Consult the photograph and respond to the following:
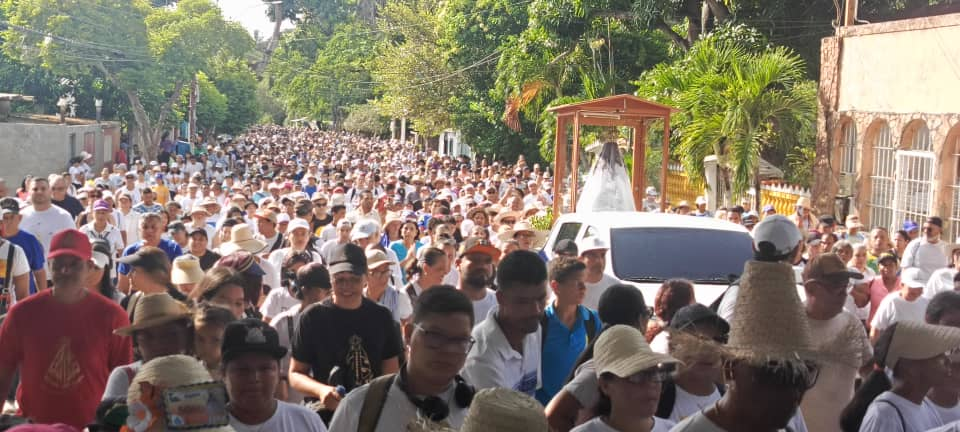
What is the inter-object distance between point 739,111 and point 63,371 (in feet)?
49.4

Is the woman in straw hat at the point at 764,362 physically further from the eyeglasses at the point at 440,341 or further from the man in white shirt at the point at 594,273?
the man in white shirt at the point at 594,273

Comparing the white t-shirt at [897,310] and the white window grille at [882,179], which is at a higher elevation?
the white window grille at [882,179]

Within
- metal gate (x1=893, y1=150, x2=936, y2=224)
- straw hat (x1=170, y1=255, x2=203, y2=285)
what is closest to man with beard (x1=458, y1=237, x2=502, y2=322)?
straw hat (x1=170, y1=255, x2=203, y2=285)

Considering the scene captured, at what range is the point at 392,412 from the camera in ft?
13.1

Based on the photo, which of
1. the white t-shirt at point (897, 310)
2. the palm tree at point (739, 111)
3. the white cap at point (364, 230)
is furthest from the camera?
the palm tree at point (739, 111)

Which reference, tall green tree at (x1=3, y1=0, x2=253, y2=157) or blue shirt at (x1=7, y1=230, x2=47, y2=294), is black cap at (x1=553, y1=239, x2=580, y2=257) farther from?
tall green tree at (x1=3, y1=0, x2=253, y2=157)

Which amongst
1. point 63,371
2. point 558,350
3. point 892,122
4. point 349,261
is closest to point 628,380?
point 558,350

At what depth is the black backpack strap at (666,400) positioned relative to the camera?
454 centimetres

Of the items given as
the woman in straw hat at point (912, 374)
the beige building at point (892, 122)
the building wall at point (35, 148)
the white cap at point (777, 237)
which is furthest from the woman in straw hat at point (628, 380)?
the building wall at point (35, 148)

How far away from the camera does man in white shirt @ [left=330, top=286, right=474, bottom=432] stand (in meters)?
3.99

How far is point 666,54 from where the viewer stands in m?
30.1

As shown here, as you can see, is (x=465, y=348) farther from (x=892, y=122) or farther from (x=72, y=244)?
(x=892, y=122)

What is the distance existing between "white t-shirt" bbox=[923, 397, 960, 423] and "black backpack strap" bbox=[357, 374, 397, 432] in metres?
Result: 2.07

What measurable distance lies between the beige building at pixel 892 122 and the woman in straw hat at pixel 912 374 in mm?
13555
